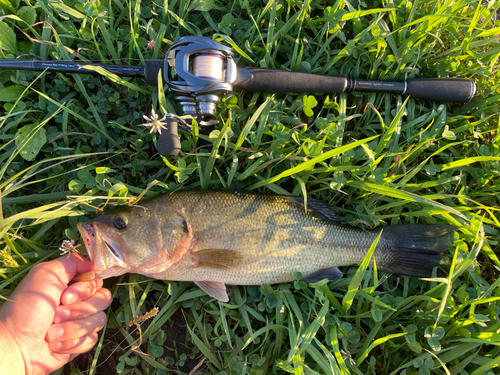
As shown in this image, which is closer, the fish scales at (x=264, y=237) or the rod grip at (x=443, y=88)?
the fish scales at (x=264, y=237)

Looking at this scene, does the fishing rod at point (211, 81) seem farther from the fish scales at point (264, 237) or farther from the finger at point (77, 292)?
the finger at point (77, 292)

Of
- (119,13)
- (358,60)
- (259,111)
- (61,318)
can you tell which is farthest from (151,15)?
(61,318)

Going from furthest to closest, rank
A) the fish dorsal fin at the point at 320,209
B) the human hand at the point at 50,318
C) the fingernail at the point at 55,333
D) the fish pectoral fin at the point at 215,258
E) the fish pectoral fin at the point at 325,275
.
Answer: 1. the fish dorsal fin at the point at 320,209
2. the fish pectoral fin at the point at 325,275
3. the fish pectoral fin at the point at 215,258
4. the fingernail at the point at 55,333
5. the human hand at the point at 50,318

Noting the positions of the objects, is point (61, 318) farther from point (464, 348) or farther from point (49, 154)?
point (464, 348)

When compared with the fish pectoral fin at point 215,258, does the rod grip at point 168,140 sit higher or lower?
higher

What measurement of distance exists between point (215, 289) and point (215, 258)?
0.33 meters

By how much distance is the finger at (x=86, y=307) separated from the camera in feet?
8.36

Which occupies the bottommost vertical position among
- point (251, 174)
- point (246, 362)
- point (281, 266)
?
point (246, 362)

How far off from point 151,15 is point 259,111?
1589 millimetres

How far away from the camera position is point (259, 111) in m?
2.82

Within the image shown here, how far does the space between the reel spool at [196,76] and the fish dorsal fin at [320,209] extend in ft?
3.81

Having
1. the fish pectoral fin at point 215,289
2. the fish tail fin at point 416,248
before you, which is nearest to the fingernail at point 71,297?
the fish pectoral fin at point 215,289

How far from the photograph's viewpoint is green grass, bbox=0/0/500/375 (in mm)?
2719

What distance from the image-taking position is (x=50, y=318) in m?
2.46
